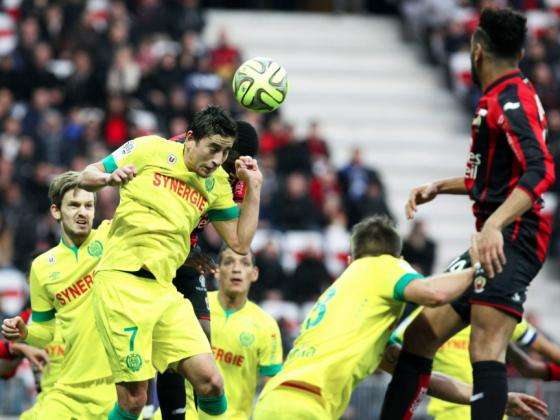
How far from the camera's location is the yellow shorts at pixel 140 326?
7902 mm

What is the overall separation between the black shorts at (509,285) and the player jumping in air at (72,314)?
9.61ft

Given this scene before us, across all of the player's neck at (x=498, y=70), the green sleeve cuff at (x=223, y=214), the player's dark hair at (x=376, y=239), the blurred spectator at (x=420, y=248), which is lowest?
the blurred spectator at (x=420, y=248)

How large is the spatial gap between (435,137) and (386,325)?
1376 cm

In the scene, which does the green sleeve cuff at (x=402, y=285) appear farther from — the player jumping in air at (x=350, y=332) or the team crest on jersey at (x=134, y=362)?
the team crest on jersey at (x=134, y=362)

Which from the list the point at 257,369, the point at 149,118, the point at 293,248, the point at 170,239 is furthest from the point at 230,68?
the point at 170,239

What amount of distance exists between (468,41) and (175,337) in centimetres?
1409

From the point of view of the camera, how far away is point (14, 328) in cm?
855

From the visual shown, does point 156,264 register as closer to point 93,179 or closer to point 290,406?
point 93,179

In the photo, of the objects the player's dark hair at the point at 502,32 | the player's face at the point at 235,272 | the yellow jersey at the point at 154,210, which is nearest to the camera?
the player's dark hair at the point at 502,32

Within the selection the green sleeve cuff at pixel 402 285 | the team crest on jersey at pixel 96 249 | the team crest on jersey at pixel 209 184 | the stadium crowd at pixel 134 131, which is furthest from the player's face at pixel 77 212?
the stadium crowd at pixel 134 131

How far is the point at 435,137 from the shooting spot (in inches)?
834

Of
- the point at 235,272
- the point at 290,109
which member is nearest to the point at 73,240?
the point at 235,272

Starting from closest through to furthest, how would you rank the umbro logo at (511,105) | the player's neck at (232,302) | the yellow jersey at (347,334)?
the umbro logo at (511,105) → the yellow jersey at (347,334) → the player's neck at (232,302)

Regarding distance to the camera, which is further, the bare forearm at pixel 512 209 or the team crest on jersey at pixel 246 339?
the team crest on jersey at pixel 246 339
